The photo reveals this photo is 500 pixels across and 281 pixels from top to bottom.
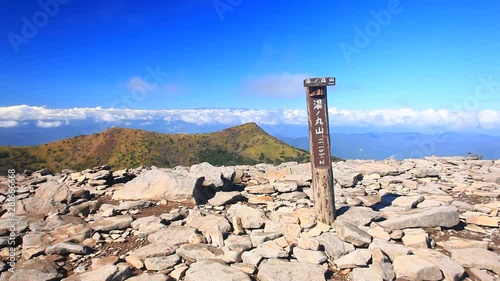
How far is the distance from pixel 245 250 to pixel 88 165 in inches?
3403

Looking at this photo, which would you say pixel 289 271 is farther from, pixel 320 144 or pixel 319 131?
pixel 319 131

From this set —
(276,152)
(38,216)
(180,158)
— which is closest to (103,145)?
(180,158)

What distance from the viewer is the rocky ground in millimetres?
6371

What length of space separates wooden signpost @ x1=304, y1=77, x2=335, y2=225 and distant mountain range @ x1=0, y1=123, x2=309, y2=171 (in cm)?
6357

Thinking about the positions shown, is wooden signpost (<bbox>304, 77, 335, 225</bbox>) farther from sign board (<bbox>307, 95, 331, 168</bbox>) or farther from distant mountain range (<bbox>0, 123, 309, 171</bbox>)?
distant mountain range (<bbox>0, 123, 309, 171</bbox>)

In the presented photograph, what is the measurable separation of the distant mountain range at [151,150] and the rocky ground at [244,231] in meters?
60.8

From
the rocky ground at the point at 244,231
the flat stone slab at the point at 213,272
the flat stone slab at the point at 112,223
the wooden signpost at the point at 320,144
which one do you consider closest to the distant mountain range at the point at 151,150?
the rocky ground at the point at 244,231

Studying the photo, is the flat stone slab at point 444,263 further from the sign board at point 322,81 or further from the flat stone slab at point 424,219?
the sign board at point 322,81

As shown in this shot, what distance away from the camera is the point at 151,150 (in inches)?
3492

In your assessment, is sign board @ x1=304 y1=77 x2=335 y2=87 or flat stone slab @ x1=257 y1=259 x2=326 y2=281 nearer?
flat stone slab @ x1=257 y1=259 x2=326 y2=281

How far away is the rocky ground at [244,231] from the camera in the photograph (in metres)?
6.37

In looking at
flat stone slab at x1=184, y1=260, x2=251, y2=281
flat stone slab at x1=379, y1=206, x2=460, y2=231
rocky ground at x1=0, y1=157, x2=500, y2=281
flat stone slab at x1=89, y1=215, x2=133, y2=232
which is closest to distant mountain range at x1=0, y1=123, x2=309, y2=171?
rocky ground at x1=0, y1=157, x2=500, y2=281

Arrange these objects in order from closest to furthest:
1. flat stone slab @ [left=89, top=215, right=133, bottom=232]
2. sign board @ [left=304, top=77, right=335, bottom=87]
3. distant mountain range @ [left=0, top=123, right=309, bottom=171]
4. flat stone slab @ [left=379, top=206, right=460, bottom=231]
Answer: flat stone slab @ [left=379, top=206, right=460, bottom=231]
sign board @ [left=304, top=77, right=335, bottom=87]
flat stone slab @ [left=89, top=215, right=133, bottom=232]
distant mountain range @ [left=0, top=123, right=309, bottom=171]

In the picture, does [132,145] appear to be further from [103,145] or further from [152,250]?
[152,250]
